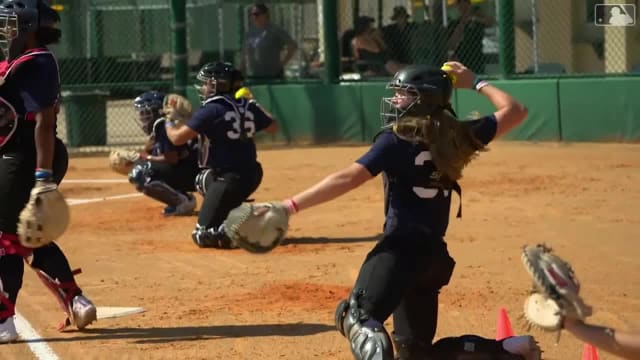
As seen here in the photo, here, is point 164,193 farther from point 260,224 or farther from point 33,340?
point 260,224

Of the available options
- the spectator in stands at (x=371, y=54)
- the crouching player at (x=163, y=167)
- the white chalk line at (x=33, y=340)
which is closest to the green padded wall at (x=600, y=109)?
the spectator in stands at (x=371, y=54)

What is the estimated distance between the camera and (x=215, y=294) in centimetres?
867

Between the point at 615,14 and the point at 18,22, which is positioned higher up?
the point at 18,22

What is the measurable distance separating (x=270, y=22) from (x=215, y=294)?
35.8ft

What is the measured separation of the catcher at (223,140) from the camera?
34.7 ft

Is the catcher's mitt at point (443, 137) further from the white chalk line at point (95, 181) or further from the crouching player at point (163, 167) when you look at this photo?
the white chalk line at point (95, 181)

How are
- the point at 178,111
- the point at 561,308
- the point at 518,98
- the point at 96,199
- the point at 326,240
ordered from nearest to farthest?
the point at 561,308 < the point at 326,240 < the point at 178,111 < the point at 96,199 < the point at 518,98

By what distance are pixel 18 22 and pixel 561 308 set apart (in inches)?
159

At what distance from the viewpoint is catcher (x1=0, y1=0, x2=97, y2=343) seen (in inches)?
276

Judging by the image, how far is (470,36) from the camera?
1777cm

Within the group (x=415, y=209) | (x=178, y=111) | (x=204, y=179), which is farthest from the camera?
(x=178, y=111)

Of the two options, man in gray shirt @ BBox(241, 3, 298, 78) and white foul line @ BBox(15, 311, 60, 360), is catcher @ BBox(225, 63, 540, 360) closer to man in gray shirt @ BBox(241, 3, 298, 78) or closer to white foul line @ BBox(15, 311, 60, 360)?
white foul line @ BBox(15, 311, 60, 360)

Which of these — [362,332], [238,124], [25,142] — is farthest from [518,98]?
[362,332]

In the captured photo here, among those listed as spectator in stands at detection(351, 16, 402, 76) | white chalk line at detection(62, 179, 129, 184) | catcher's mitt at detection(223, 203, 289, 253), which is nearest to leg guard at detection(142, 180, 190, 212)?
white chalk line at detection(62, 179, 129, 184)
